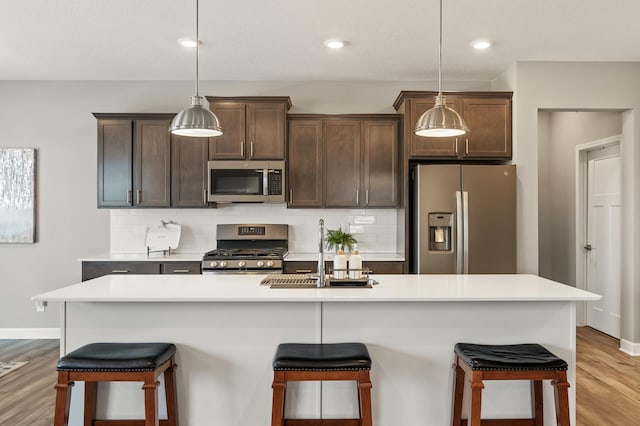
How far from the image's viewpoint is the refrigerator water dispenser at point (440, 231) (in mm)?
4340

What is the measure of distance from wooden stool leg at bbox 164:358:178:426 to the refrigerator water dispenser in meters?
2.58

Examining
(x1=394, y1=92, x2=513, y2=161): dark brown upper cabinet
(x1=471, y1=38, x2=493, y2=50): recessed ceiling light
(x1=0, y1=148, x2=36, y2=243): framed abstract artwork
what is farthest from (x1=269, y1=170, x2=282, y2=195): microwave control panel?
(x1=0, y1=148, x2=36, y2=243): framed abstract artwork

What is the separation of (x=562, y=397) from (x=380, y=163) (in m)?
2.93

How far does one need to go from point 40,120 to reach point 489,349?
192 inches

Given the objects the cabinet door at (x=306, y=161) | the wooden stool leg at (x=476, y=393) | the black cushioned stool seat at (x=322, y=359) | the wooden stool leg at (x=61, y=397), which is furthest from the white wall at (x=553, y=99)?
the wooden stool leg at (x=61, y=397)

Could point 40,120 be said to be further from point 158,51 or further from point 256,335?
point 256,335

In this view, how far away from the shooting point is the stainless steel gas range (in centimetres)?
445

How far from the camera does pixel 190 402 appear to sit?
2646mm

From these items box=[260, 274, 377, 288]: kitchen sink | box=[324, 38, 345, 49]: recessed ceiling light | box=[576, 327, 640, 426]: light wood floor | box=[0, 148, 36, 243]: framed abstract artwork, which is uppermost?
box=[324, 38, 345, 49]: recessed ceiling light

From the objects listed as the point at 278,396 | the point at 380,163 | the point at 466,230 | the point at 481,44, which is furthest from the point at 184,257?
the point at 481,44

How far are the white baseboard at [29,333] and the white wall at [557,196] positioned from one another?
5442 millimetres

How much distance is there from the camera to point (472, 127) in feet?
14.9

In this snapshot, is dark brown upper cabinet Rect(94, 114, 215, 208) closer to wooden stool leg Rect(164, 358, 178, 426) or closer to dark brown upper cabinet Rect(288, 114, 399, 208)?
dark brown upper cabinet Rect(288, 114, 399, 208)

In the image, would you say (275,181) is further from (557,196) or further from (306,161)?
(557,196)
